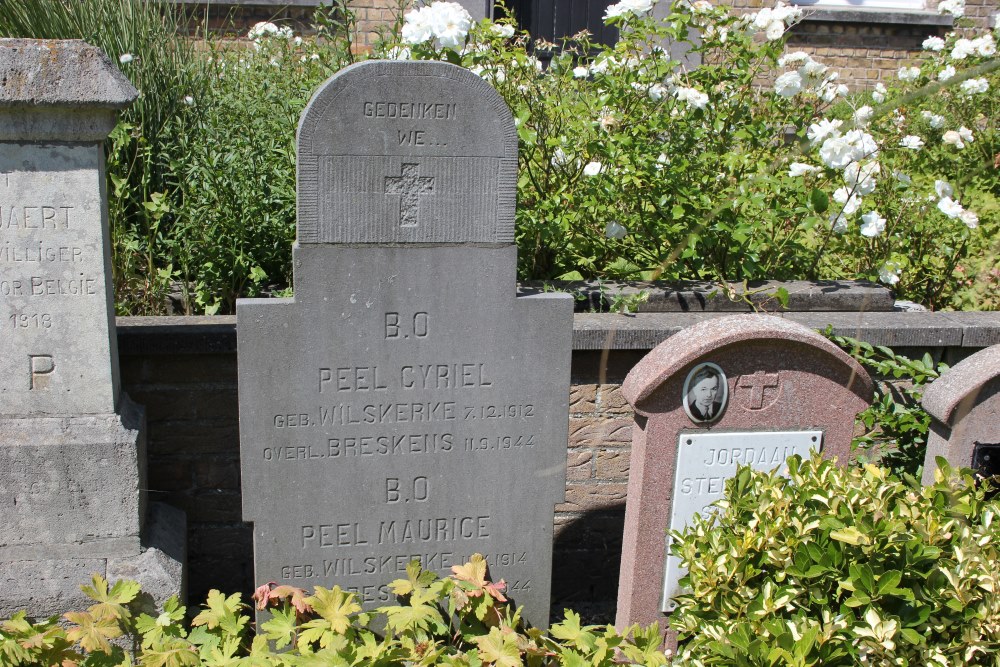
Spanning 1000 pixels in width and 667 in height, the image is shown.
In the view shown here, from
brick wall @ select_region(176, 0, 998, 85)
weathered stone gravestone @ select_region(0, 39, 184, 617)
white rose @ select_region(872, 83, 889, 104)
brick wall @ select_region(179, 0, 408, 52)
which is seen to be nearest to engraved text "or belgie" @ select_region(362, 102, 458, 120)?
weathered stone gravestone @ select_region(0, 39, 184, 617)

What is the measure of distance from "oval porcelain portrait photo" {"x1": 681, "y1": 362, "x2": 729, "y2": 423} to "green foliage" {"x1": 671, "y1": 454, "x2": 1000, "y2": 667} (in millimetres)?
349

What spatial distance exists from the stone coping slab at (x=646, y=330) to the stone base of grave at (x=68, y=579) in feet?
2.43

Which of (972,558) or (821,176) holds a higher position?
(821,176)

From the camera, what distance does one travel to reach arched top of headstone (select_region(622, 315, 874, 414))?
2.75 meters

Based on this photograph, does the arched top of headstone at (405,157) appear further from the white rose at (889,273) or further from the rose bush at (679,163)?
the white rose at (889,273)

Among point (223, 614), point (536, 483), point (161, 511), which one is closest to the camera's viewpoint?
point (223, 614)

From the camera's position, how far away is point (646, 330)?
3.53m

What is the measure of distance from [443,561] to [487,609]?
0.23 metres

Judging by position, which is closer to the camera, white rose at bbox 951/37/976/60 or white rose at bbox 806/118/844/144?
white rose at bbox 806/118/844/144

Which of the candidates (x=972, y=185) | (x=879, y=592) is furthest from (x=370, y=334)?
(x=972, y=185)

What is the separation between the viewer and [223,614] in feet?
9.28

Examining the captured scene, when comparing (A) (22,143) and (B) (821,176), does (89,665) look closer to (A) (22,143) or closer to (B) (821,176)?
(A) (22,143)

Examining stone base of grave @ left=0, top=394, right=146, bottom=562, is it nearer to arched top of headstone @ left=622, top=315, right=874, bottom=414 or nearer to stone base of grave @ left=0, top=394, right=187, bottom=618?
stone base of grave @ left=0, top=394, right=187, bottom=618

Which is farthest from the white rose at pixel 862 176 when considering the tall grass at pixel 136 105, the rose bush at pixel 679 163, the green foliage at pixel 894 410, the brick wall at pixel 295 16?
the brick wall at pixel 295 16
